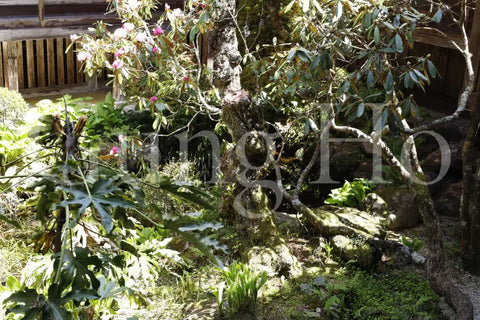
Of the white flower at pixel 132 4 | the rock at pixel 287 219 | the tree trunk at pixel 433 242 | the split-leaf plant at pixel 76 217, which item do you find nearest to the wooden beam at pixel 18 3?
the white flower at pixel 132 4

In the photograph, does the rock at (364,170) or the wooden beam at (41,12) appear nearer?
the rock at (364,170)

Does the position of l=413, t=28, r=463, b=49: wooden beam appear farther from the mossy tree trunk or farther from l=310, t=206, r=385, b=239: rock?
the mossy tree trunk

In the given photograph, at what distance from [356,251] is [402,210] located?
4.36 ft

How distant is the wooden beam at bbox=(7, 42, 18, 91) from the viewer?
31.7 ft

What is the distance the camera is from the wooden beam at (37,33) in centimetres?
941

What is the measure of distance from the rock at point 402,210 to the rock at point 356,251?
39.4 inches

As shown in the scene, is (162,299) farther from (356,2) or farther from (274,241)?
(356,2)

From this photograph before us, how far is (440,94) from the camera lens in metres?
10.4

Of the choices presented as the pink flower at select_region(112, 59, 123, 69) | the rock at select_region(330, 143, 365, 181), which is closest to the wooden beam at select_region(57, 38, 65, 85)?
the pink flower at select_region(112, 59, 123, 69)

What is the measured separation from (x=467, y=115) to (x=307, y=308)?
477 centimetres

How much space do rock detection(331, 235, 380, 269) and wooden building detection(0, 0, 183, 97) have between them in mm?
5833

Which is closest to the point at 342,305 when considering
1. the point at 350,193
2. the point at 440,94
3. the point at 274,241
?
the point at 274,241

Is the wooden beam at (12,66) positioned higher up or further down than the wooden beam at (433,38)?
further down

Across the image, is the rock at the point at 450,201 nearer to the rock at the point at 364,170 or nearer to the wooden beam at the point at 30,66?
the rock at the point at 364,170
